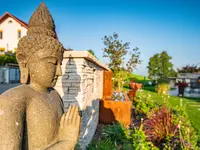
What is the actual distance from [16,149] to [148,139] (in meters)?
4.93

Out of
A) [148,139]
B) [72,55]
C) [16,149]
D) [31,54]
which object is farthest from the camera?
→ [148,139]

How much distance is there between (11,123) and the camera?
973 mm

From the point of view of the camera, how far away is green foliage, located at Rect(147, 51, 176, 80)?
1786 inches

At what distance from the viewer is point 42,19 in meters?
1.33

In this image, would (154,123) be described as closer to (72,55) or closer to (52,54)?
(72,55)

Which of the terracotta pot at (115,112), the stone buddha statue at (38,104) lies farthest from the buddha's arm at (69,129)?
the terracotta pot at (115,112)

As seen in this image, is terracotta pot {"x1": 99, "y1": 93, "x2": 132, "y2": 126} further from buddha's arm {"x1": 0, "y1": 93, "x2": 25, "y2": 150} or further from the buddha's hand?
buddha's arm {"x1": 0, "y1": 93, "x2": 25, "y2": 150}

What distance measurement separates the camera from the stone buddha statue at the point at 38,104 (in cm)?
99

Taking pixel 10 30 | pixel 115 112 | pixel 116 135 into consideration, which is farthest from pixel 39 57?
pixel 10 30

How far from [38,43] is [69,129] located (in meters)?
0.55

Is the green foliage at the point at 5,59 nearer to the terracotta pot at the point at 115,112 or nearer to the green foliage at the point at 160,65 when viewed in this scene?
the terracotta pot at the point at 115,112

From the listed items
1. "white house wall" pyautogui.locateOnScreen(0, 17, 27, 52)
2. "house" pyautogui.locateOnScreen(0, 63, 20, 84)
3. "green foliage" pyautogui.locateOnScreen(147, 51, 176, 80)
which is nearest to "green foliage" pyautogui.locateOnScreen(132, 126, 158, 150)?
"house" pyautogui.locateOnScreen(0, 63, 20, 84)

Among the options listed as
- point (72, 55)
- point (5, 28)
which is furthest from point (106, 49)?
point (5, 28)

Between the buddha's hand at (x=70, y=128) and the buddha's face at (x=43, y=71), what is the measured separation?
25 cm
